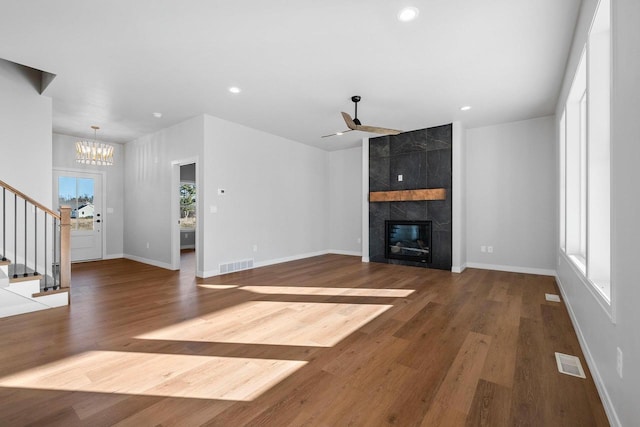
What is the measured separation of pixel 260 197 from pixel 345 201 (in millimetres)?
2593

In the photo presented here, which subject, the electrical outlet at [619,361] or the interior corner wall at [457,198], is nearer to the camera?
the electrical outlet at [619,361]

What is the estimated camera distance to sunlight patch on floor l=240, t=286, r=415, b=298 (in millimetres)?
3939

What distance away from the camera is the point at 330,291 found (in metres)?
4.10

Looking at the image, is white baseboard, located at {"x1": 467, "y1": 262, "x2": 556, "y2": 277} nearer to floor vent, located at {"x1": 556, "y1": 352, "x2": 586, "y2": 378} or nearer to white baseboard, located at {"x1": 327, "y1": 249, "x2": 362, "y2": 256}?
white baseboard, located at {"x1": 327, "y1": 249, "x2": 362, "y2": 256}

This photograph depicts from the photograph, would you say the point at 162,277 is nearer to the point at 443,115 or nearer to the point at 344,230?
the point at 344,230

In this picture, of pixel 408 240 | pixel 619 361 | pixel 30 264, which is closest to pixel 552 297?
pixel 408 240

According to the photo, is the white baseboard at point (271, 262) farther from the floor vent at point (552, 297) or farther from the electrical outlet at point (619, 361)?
the electrical outlet at point (619, 361)

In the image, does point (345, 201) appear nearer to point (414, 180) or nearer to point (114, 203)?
point (414, 180)

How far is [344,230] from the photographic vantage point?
7648mm

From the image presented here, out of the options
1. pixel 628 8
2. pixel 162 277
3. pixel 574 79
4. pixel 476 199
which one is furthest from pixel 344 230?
pixel 628 8

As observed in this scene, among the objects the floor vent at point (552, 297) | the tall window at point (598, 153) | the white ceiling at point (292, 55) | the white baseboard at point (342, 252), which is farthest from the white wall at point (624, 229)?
the white baseboard at point (342, 252)

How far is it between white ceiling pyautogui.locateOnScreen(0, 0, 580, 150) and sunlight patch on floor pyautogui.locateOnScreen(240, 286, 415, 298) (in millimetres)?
2817

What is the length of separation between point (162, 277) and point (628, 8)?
19.5 feet

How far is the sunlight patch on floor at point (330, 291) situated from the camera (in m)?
3.94
